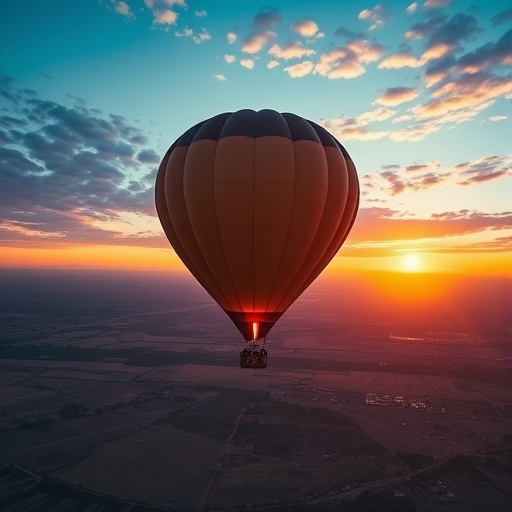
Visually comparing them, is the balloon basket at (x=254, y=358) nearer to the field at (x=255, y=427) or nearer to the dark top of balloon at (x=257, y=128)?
the dark top of balloon at (x=257, y=128)

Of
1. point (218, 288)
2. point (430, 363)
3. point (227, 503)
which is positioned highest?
point (218, 288)

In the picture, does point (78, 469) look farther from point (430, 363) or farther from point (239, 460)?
point (430, 363)

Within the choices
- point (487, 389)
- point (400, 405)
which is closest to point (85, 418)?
point (400, 405)

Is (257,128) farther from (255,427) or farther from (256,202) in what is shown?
(255,427)

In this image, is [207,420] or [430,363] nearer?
[207,420]

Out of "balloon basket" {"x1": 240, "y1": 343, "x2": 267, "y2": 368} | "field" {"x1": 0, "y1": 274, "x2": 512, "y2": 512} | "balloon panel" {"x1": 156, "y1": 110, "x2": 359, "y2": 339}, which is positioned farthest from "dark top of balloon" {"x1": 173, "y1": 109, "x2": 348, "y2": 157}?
"field" {"x1": 0, "y1": 274, "x2": 512, "y2": 512}

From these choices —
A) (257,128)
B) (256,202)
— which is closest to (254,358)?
(256,202)
